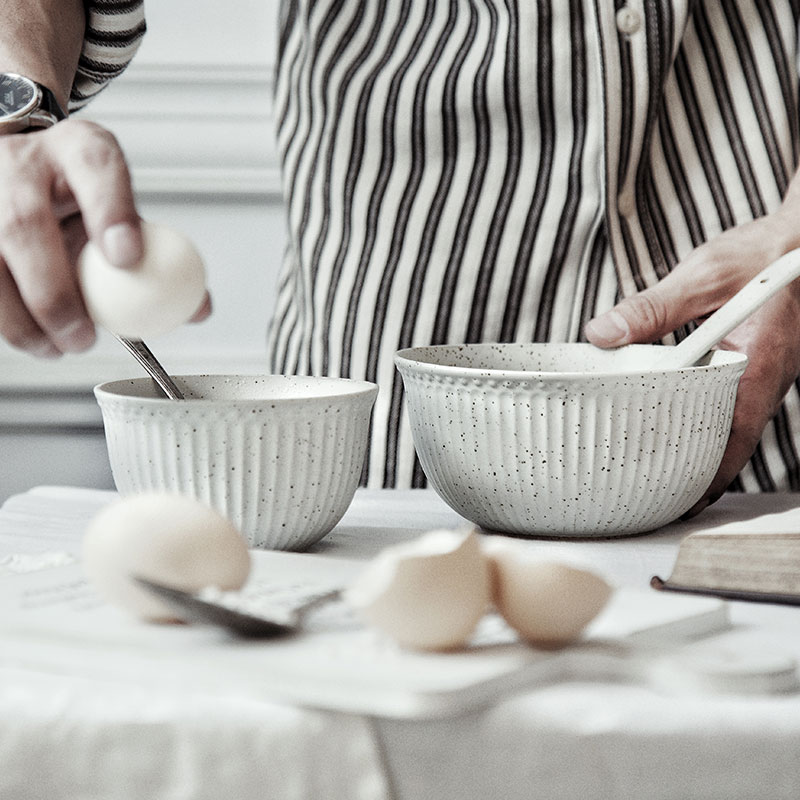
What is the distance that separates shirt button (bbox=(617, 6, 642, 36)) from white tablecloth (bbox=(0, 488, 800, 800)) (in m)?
A: 0.60

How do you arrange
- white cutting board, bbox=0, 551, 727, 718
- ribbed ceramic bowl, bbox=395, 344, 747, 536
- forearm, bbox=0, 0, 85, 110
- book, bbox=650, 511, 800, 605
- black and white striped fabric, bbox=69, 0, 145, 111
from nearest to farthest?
white cutting board, bbox=0, 551, 727, 718 → book, bbox=650, 511, 800, 605 → ribbed ceramic bowl, bbox=395, 344, 747, 536 → forearm, bbox=0, 0, 85, 110 → black and white striped fabric, bbox=69, 0, 145, 111

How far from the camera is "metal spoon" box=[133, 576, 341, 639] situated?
13.0 inches

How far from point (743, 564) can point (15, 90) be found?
45 cm

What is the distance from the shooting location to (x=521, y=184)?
85cm

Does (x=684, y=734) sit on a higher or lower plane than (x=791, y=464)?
higher

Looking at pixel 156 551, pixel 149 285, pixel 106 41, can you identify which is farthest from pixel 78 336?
pixel 106 41

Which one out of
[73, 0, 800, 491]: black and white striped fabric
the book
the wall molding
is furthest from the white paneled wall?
the book

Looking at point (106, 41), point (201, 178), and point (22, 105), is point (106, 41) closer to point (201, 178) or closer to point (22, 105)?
point (22, 105)

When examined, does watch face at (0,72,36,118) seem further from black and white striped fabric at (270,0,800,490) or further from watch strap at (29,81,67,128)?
black and white striped fabric at (270,0,800,490)

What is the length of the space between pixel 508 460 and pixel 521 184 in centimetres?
37

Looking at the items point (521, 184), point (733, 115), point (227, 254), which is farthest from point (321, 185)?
point (227, 254)

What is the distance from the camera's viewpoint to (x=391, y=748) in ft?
1.04

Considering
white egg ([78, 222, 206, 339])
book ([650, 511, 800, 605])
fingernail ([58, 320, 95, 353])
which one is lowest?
book ([650, 511, 800, 605])

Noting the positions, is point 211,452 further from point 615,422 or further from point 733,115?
point 733,115
